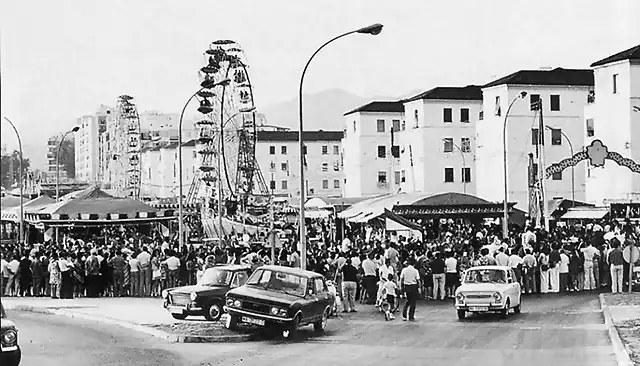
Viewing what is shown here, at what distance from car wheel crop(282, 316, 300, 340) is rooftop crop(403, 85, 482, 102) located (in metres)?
69.4

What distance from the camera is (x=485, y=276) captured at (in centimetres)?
2589

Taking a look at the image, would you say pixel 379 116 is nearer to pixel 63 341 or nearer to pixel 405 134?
pixel 405 134

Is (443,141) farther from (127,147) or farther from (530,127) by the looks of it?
(127,147)

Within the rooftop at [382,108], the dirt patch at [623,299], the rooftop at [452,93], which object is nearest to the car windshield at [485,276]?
the dirt patch at [623,299]

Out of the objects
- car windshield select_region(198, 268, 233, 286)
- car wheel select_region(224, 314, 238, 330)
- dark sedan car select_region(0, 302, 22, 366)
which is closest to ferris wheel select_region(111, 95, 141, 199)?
car windshield select_region(198, 268, 233, 286)

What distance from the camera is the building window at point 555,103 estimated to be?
7994cm

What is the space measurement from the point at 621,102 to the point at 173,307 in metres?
50.0

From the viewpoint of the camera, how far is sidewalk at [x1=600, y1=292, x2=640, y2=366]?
17359mm

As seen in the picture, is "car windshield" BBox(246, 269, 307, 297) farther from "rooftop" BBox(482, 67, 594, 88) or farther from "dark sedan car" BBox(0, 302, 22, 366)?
"rooftop" BBox(482, 67, 594, 88)

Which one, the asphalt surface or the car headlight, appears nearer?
the car headlight

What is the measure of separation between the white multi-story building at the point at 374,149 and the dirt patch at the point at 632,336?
80.6m

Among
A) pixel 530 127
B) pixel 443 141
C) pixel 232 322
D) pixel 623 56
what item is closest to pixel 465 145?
pixel 443 141

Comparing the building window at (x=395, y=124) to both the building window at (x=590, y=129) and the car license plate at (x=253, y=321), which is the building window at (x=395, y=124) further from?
the car license plate at (x=253, y=321)

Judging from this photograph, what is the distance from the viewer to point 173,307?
77.4 feet
